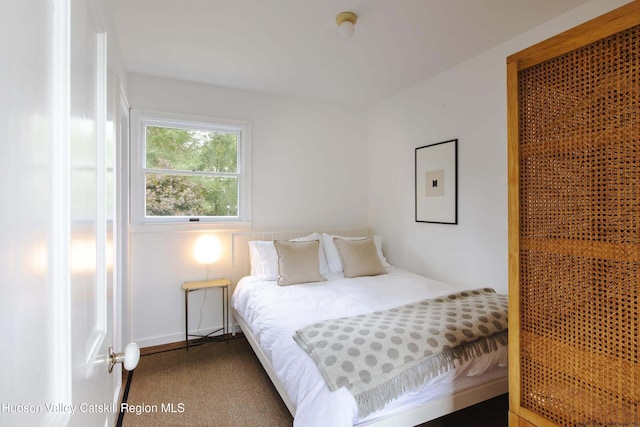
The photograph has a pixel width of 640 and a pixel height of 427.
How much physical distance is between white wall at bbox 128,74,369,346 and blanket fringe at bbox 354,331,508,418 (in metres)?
2.29

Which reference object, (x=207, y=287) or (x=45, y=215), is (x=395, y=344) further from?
(x=207, y=287)

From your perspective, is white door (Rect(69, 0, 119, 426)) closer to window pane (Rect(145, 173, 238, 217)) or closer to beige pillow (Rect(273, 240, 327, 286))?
beige pillow (Rect(273, 240, 327, 286))

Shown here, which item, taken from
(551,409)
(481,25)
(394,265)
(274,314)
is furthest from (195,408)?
(481,25)

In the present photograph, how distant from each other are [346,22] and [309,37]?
0.38 m

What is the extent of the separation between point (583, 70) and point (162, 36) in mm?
2645

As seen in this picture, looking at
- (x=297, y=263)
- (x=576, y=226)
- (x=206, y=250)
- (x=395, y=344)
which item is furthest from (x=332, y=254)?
(x=576, y=226)

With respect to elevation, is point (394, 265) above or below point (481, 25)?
below

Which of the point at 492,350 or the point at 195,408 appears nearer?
the point at 492,350

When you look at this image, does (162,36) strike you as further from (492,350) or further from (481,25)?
(492,350)

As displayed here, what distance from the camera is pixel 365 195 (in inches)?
167

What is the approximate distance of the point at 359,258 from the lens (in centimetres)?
331

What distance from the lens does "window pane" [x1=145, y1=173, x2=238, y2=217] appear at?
10.4 ft

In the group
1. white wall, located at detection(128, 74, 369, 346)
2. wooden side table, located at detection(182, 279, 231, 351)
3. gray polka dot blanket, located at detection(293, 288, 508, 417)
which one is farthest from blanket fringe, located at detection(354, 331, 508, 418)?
white wall, located at detection(128, 74, 369, 346)

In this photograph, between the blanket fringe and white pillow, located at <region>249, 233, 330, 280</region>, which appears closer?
the blanket fringe
